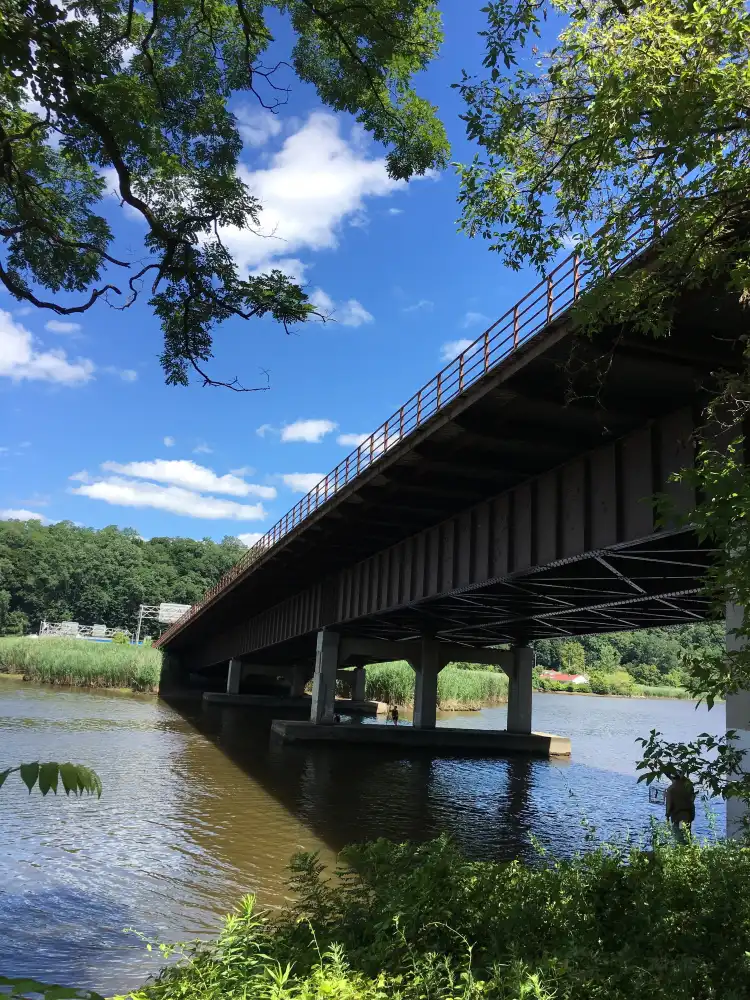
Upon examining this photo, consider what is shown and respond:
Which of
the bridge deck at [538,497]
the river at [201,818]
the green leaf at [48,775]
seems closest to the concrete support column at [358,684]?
the river at [201,818]

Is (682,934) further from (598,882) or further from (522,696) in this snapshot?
(522,696)

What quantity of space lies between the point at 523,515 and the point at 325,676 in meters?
19.6

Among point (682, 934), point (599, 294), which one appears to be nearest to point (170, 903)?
point (682, 934)

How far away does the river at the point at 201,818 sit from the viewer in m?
8.88

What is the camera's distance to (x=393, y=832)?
49.3ft

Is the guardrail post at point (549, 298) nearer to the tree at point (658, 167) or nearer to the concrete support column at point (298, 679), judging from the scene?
the tree at point (658, 167)

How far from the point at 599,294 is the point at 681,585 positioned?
1574 centimetres

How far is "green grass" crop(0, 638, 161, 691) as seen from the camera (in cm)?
5325

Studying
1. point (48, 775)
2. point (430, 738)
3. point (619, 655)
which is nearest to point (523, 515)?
point (48, 775)

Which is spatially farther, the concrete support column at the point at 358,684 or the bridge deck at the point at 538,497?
the concrete support column at the point at 358,684

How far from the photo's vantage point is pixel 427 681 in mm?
34469

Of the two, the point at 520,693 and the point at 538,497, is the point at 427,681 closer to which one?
the point at 520,693

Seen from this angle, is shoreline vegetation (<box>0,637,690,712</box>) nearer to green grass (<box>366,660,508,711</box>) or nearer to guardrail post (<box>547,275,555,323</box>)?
green grass (<box>366,660,508,711</box>)

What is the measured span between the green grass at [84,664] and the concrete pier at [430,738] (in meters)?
26.6
